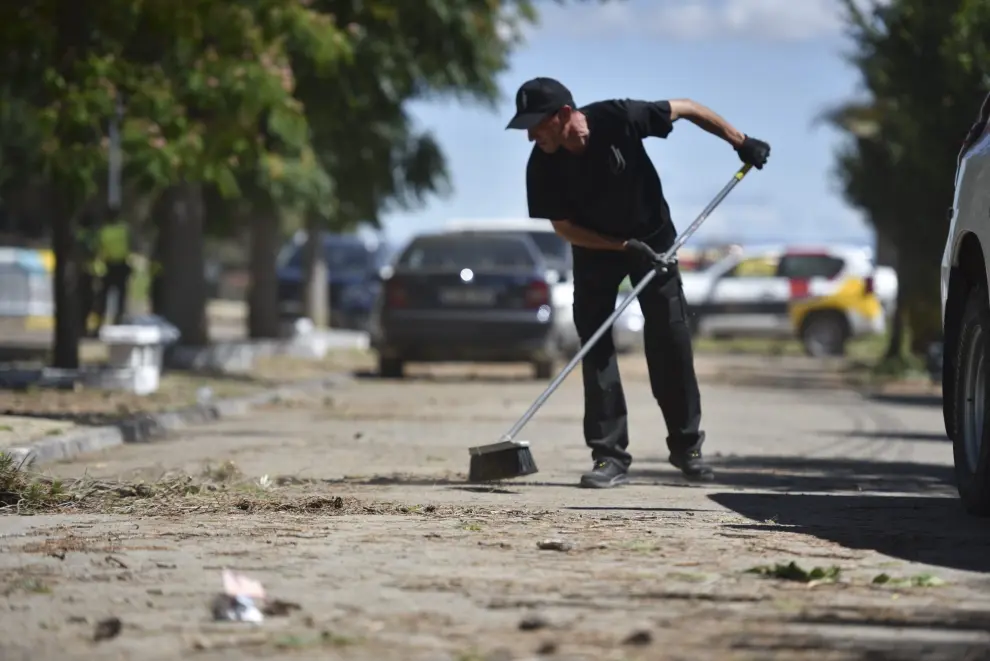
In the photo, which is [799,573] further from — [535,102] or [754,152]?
[754,152]

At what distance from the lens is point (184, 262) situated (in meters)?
23.2

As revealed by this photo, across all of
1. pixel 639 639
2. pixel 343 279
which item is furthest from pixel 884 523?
pixel 343 279

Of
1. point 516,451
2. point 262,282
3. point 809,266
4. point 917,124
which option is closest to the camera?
point 516,451

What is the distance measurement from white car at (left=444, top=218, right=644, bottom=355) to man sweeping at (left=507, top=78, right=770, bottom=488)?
33.6ft

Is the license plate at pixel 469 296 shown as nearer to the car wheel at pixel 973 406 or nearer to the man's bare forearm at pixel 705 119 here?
the man's bare forearm at pixel 705 119

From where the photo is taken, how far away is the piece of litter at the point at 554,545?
7012mm

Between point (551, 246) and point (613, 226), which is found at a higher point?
point (551, 246)

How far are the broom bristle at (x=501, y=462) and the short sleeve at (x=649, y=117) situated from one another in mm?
1602

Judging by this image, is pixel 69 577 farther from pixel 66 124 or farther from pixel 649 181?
pixel 66 124

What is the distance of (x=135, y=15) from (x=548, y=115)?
27.0 feet

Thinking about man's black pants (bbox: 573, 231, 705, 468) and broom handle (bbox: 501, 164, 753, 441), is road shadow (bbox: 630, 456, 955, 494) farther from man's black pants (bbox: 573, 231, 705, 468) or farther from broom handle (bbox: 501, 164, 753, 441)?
broom handle (bbox: 501, 164, 753, 441)

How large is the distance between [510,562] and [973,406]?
9.02ft

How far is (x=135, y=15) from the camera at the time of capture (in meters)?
17.1

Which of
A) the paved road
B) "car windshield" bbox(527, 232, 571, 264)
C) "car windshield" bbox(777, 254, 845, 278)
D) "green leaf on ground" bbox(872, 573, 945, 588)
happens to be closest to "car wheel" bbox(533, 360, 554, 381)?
"car windshield" bbox(527, 232, 571, 264)
